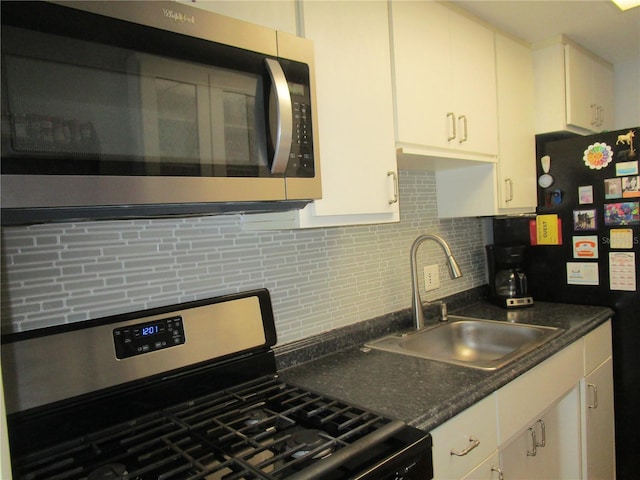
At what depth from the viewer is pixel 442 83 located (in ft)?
5.30

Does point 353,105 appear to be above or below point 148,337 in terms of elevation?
above

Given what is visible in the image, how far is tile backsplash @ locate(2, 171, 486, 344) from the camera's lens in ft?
3.24

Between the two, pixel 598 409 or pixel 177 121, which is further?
pixel 598 409

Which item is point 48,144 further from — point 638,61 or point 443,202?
point 638,61

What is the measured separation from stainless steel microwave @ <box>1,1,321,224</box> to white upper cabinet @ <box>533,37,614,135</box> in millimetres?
1654

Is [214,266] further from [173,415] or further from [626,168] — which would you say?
[626,168]

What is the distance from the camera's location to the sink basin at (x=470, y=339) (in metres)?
1.75

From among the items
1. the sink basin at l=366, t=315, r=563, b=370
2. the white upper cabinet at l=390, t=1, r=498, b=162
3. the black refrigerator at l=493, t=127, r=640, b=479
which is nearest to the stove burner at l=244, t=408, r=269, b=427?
the sink basin at l=366, t=315, r=563, b=370

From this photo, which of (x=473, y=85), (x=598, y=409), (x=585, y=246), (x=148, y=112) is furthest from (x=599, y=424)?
(x=148, y=112)

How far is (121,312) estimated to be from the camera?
1.10m

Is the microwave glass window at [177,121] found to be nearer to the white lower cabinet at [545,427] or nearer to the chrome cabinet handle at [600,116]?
the white lower cabinet at [545,427]

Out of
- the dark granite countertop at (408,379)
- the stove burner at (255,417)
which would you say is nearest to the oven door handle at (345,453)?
the dark granite countertop at (408,379)

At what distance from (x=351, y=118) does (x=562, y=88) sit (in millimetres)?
1478

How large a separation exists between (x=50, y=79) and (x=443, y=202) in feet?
5.82
